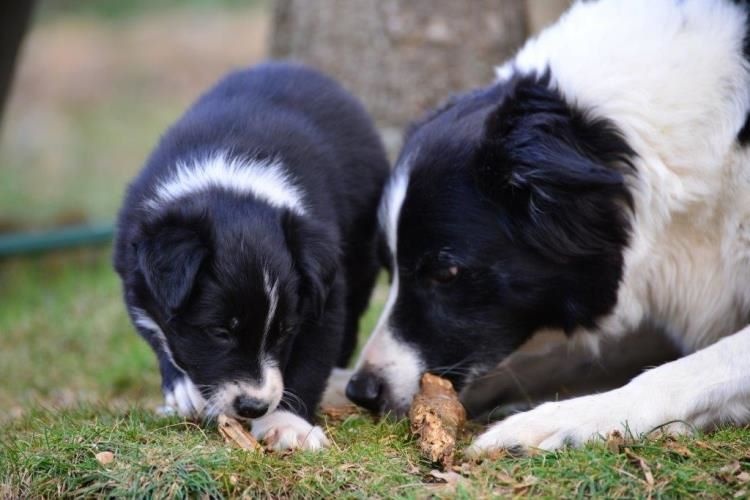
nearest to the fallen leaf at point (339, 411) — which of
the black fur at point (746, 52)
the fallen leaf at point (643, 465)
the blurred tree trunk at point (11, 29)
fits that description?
the fallen leaf at point (643, 465)

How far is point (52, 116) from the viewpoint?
13836 millimetres

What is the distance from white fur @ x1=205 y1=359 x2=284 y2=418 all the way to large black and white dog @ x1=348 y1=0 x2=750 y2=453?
349 millimetres

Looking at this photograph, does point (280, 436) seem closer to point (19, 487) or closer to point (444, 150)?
point (19, 487)

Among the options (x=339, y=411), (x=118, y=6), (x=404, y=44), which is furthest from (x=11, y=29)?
(x=118, y=6)

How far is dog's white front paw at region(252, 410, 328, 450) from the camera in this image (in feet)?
10.0

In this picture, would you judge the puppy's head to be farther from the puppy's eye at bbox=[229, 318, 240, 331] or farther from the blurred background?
the blurred background

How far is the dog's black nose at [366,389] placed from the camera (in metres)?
3.31

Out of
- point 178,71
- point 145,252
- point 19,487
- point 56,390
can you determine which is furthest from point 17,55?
point 178,71

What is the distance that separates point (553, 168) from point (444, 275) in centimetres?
53

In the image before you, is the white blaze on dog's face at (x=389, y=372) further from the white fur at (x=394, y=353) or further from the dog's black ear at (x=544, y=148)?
the dog's black ear at (x=544, y=148)

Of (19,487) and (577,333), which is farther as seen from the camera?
(577,333)

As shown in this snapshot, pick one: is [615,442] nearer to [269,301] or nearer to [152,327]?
[269,301]

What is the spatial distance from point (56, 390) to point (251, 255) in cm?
220

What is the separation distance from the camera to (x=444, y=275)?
3.32 m
